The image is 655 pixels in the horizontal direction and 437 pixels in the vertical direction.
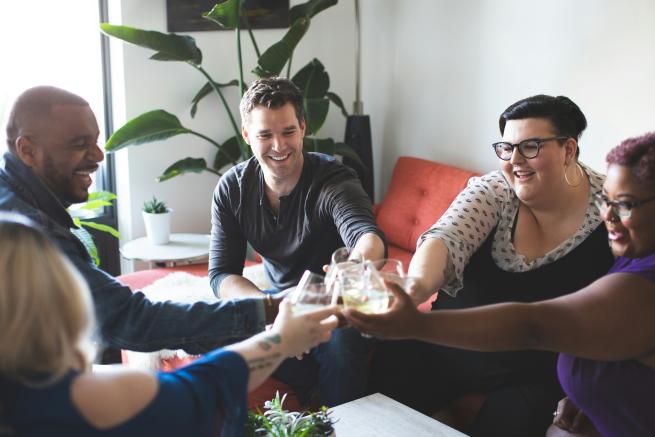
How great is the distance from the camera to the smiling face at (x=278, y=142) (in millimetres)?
2301

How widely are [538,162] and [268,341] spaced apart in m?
0.96

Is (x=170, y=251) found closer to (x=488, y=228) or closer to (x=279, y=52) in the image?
(x=279, y=52)

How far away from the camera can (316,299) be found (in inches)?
60.2

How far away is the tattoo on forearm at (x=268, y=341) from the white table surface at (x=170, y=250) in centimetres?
204

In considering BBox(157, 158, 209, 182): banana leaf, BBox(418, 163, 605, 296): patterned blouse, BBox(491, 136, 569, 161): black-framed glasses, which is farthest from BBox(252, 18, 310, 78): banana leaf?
BBox(491, 136, 569, 161): black-framed glasses

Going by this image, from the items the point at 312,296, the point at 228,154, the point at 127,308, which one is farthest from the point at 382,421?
the point at 228,154

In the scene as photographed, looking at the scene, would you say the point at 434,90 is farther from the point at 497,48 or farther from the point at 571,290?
the point at 571,290

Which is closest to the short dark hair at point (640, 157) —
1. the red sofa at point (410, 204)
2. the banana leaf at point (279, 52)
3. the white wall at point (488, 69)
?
the white wall at point (488, 69)

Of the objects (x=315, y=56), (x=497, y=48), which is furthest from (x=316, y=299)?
(x=315, y=56)

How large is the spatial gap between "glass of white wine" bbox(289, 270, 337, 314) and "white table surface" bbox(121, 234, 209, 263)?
1.89m

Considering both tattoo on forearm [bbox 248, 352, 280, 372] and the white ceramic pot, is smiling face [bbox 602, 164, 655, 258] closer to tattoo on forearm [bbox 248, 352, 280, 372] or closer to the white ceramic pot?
tattoo on forearm [bbox 248, 352, 280, 372]

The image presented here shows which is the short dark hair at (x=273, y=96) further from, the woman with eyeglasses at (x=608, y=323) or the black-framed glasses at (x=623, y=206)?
the black-framed glasses at (x=623, y=206)

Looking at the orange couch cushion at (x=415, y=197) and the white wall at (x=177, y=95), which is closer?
the orange couch cushion at (x=415, y=197)

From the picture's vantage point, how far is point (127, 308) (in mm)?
1618
